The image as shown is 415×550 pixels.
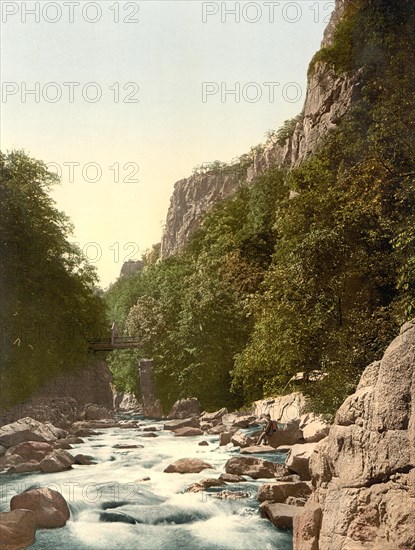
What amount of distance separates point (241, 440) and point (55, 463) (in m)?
7.84

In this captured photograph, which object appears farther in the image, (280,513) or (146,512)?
(146,512)

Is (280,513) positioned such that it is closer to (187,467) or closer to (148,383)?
(187,467)

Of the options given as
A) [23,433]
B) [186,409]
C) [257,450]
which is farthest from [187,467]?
[186,409]

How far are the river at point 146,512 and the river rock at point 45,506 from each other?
225mm

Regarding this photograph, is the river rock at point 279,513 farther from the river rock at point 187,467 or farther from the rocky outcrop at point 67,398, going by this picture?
the rocky outcrop at point 67,398

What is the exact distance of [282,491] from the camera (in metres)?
15.4

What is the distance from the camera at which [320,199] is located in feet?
96.0

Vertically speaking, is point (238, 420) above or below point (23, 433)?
below

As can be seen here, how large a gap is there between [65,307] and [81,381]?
6.81 metres

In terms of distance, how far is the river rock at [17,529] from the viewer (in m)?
12.5

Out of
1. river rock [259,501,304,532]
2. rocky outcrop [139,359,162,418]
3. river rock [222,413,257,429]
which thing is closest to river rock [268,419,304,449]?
river rock [222,413,257,429]

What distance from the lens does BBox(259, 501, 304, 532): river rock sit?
13828 mm

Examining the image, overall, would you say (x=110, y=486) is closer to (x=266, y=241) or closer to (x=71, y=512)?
(x=71, y=512)

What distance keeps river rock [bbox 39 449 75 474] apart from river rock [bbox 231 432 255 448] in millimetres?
6944
